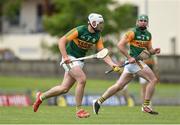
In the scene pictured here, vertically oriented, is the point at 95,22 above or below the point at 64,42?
above

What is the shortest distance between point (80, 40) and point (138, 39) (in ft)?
6.54

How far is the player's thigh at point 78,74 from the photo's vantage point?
2003 centimetres

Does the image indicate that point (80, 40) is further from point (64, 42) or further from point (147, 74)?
point (147, 74)

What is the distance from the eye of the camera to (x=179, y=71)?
5144 cm

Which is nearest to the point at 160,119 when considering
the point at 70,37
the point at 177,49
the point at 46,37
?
the point at 70,37

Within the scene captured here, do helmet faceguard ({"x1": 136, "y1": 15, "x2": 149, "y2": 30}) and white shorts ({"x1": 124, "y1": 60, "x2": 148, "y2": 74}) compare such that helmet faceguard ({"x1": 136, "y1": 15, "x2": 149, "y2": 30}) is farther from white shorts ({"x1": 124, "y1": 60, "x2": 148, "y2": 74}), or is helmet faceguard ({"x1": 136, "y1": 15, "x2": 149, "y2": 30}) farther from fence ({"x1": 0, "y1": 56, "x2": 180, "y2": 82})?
fence ({"x1": 0, "y1": 56, "x2": 180, "y2": 82})

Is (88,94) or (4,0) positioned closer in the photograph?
(88,94)

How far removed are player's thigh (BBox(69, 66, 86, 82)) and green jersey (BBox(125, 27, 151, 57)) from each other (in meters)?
2.03

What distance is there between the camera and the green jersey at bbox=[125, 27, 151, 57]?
2166 cm

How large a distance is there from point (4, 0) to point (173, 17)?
16261 mm

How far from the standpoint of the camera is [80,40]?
20281 millimetres

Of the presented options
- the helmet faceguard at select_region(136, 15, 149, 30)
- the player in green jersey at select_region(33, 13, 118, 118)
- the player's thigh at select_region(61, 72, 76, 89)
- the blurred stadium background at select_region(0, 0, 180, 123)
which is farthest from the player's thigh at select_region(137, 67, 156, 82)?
the blurred stadium background at select_region(0, 0, 180, 123)

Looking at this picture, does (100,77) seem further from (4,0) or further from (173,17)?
(4,0)

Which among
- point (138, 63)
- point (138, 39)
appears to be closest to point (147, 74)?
point (138, 63)
